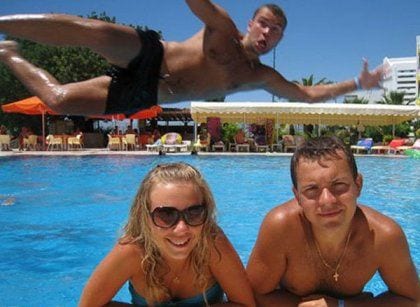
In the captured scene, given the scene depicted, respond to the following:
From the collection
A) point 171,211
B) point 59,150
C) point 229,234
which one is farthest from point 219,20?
point 59,150

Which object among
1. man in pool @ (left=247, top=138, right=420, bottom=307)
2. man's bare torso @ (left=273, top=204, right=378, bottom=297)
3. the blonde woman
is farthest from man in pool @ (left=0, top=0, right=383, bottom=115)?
man's bare torso @ (left=273, top=204, right=378, bottom=297)

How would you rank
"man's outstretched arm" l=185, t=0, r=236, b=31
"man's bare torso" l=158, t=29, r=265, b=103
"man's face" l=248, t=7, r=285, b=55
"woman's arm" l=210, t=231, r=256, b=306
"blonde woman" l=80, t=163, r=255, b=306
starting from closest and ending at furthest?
1. "blonde woman" l=80, t=163, r=255, b=306
2. "woman's arm" l=210, t=231, r=256, b=306
3. "man's outstretched arm" l=185, t=0, r=236, b=31
4. "man's face" l=248, t=7, r=285, b=55
5. "man's bare torso" l=158, t=29, r=265, b=103

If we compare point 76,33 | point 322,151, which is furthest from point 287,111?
point 322,151

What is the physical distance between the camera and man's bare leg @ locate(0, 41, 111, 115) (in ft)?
12.0

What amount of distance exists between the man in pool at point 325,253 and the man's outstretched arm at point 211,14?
4.56 feet

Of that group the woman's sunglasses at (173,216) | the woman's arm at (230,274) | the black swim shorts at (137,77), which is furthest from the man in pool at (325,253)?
the black swim shorts at (137,77)

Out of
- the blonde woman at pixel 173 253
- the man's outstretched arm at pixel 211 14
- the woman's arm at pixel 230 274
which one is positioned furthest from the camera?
the man's outstretched arm at pixel 211 14

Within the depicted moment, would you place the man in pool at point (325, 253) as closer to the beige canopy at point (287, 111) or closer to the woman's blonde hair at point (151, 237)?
the woman's blonde hair at point (151, 237)

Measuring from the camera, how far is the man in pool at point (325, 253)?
2.56 metres

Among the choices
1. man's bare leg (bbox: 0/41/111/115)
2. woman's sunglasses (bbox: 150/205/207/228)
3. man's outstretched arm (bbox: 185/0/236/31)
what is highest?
man's outstretched arm (bbox: 185/0/236/31)

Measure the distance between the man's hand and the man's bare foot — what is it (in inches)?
105

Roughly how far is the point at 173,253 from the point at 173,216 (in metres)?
0.20

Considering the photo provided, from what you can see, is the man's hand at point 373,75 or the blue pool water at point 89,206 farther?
the blue pool water at point 89,206

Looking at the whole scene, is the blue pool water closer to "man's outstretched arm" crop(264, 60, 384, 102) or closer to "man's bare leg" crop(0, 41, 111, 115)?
"man's bare leg" crop(0, 41, 111, 115)
